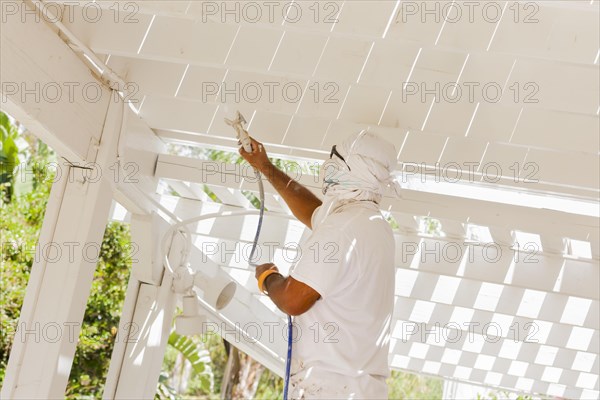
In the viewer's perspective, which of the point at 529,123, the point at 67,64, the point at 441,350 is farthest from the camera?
the point at 441,350

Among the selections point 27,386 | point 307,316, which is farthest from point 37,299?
point 307,316

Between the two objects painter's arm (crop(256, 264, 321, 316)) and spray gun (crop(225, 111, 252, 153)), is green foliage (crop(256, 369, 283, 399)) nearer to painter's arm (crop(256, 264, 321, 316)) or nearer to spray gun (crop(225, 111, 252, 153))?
spray gun (crop(225, 111, 252, 153))

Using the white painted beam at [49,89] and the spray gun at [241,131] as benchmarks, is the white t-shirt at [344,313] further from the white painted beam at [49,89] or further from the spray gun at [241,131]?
the white painted beam at [49,89]

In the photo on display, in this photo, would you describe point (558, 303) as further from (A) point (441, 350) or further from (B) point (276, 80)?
(B) point (276, 80)

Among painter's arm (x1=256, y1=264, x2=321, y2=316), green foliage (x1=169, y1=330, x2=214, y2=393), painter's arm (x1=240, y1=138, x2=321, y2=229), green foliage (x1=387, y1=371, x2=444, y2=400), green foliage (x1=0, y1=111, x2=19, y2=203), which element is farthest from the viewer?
green foliage (x1=387, y1=371, x2=444, y2=400)

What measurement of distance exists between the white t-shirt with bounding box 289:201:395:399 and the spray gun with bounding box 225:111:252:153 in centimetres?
65

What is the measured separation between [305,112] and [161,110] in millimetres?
727

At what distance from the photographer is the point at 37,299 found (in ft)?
10.3

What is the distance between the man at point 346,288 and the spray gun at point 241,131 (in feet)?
1.73

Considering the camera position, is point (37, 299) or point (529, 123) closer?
point (37, 299)

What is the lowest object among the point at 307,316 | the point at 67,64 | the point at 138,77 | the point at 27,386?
the point at 27,386

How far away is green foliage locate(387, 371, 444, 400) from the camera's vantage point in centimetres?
1501

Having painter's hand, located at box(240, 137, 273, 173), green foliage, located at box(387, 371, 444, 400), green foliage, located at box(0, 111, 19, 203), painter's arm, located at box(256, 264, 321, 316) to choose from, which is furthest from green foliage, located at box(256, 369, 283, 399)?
painter's arm, located at box(256, 264, 321, 316)

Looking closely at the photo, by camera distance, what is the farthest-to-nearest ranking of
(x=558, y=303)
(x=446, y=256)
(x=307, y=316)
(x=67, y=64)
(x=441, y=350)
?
(x=441, y=350) → (x=558, y=303) → (x=446, y=256) → (x=67, y=64) → (x=307, y=316)
